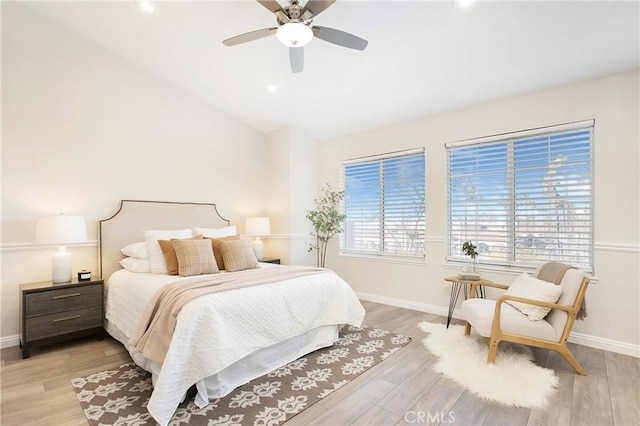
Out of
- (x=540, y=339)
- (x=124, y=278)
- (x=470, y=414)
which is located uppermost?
(x=124, y=278)

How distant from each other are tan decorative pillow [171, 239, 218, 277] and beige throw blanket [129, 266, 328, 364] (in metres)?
0.65

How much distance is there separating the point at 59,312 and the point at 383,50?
13.7 ft

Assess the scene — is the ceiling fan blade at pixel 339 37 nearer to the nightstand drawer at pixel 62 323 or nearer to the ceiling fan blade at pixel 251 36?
the ceiling fan blade at pixel 251 36

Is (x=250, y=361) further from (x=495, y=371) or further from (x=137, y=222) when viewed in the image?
(x=137, y=222)

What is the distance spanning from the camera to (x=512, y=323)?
2.72m

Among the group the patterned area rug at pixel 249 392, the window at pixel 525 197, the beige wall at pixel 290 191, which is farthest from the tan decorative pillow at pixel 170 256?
the window at pixel 525 197

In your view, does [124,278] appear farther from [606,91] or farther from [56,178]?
[606,91]

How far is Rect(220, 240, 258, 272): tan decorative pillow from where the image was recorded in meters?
3.60

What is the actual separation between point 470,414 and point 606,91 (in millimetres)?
3315

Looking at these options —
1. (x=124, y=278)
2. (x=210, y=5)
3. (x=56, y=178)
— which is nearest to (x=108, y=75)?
(x=56, y=178)

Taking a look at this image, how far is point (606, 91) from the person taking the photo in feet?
10.4

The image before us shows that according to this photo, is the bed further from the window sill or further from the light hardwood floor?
the window sill

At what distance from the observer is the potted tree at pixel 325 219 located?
5.24 m

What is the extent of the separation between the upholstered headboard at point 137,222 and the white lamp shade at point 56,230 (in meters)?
0.54
